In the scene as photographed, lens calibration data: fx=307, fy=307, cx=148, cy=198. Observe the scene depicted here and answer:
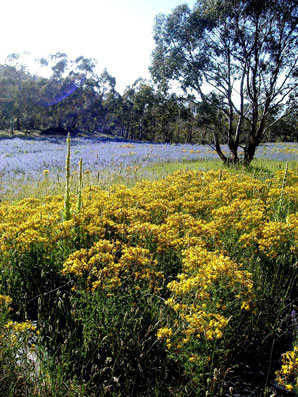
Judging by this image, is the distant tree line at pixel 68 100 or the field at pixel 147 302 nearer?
the field at pixel 147 302

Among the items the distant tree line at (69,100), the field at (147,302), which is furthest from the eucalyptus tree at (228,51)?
the distant tree line at (69,100)

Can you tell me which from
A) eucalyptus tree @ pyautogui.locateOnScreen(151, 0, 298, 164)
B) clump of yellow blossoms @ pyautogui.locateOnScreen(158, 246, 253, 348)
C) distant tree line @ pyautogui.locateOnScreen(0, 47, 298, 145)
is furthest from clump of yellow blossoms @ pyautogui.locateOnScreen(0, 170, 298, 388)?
distant tree line @ pyautogui.locateOnScreen(0, 47, 298, 145)

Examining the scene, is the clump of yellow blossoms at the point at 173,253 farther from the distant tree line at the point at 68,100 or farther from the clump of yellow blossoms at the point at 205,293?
the distant tree line at the point at 68,100

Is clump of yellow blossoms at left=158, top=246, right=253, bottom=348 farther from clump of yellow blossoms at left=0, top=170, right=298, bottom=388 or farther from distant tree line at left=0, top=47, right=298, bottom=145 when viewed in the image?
distant tree line at left=0, top=47, right=298, bottom=145

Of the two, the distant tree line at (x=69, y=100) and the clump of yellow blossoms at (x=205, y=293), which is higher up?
the distant tree line at (x=69, y=100)

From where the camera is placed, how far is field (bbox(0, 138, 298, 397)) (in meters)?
2.30

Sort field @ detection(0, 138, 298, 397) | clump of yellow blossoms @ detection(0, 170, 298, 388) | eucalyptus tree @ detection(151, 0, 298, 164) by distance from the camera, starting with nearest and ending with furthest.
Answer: field @ detection(0, 138, 298, 397) < clump of yellow blossoms @ detection(0, 170, 298, 388) < eucalyptus tree @ detection(151, 0, 298, 164)

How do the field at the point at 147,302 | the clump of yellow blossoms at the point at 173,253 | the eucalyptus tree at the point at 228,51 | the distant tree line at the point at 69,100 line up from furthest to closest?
the distant tree line at the point at 69,100 → the eucalyptus tree at the point at 228,51 → the clump of yellow blossoms at the point at 173,253 → the field at the point at 147,302

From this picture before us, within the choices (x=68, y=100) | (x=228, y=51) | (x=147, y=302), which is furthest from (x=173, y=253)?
(x=68, y=100)

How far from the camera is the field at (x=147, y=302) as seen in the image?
2301 mm

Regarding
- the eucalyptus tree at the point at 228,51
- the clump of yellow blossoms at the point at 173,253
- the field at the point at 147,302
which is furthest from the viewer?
the eucalyptus tree at the point at 228,51

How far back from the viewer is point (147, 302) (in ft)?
9.20

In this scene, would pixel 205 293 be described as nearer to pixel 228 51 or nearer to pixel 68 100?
pixel 228 51

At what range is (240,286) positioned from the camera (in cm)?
266
